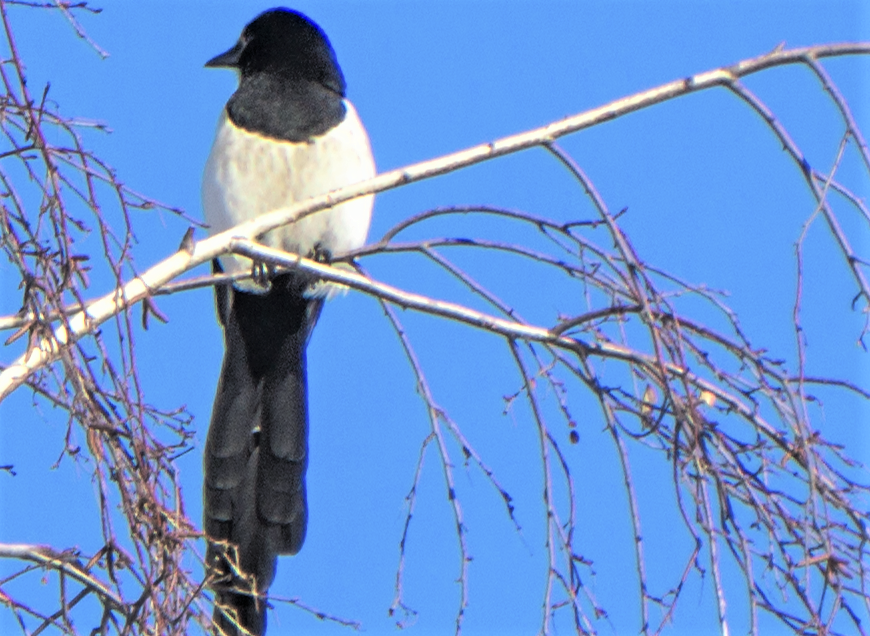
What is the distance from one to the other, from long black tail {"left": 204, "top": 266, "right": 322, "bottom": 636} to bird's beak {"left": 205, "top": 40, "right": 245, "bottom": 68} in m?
0.64

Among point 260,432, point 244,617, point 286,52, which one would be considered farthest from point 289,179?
point 244,617

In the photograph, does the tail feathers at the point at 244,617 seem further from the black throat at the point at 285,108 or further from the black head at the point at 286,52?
the black head at the point at 286,52

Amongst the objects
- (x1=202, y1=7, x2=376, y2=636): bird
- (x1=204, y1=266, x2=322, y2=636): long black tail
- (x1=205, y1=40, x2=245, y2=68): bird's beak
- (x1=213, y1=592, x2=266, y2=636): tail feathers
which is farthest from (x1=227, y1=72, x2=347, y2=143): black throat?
(x1=213, y1=592, x2=266, y2=636): tail feathers

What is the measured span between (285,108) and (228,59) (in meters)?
0.38

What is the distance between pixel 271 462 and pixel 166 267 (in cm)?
119

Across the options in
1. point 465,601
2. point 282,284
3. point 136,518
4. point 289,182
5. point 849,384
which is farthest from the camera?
point 282,284

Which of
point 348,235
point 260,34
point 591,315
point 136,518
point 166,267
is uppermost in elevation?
point 260,34

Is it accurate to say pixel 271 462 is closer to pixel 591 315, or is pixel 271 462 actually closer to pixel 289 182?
pixel 289 182

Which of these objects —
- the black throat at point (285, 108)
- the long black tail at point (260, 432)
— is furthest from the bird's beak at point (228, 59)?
the long black tail at point (260, 432)

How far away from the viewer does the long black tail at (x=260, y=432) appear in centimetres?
325

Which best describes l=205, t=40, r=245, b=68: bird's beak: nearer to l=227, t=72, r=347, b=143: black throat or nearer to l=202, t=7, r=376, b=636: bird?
l=202, t=7, r=376, b=636: bird

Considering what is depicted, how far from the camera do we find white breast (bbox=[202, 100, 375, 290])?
10.8ft

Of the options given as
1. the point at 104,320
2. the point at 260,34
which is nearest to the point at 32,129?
the point at 104,320

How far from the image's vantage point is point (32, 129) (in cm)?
186
